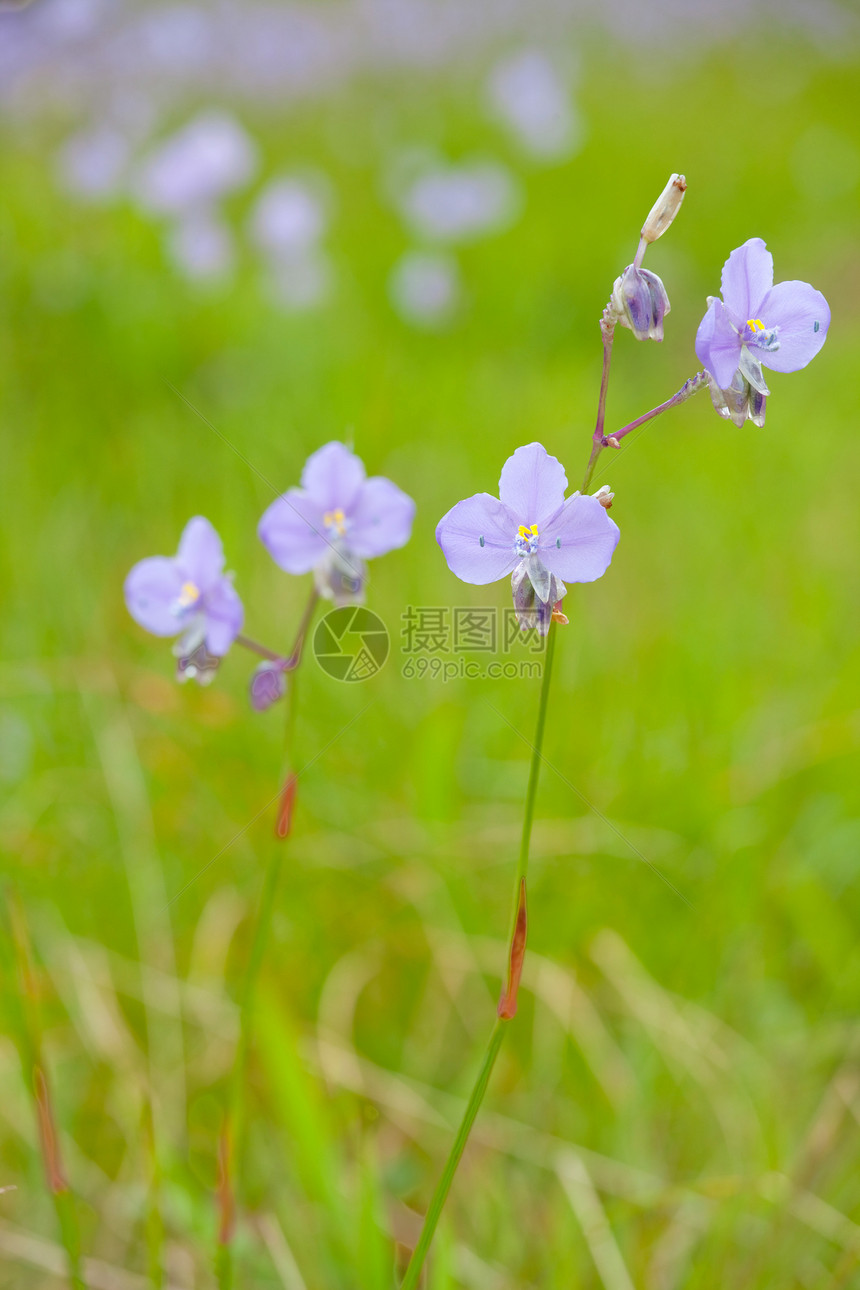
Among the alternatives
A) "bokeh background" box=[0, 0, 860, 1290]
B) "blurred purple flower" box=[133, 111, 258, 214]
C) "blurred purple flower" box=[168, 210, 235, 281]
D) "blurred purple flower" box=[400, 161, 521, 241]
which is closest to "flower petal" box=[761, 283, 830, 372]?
A: "bokeh background" box=[0, 0, 860, 1290]

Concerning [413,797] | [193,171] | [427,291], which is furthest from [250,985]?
[193,171]

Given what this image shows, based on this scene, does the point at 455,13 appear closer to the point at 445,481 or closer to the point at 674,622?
the point at 445,481

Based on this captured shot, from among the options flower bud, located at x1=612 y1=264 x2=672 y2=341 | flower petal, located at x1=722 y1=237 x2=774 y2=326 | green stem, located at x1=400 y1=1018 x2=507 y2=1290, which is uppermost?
flower petal, located at x1=722 y1=237 x2=774 y2=326

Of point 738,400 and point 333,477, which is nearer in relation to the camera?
point 738,400

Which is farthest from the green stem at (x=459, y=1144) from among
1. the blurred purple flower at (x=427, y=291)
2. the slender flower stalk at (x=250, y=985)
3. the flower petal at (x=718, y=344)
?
the blurred purple flower at (x=427, y=291)

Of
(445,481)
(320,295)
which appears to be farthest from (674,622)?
(320,295)

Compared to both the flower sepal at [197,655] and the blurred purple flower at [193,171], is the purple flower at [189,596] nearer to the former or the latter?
the flower sepal at [197,655]

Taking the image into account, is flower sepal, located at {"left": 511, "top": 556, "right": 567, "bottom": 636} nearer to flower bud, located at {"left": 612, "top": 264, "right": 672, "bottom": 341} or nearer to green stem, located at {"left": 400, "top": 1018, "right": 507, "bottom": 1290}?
flower bud, located at {"left": 612, "top": 264, "right": 672, "bottom": 341}

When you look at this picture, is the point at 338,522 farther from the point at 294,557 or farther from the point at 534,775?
the point at 534,775
